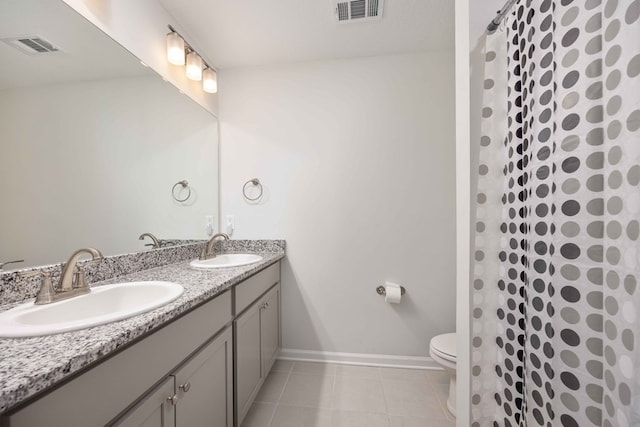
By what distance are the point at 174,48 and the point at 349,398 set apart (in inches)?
97.9

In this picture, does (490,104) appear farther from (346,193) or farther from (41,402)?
(41,402)

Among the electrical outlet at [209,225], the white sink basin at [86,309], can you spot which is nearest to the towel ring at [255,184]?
the electrical outlet at [209,225]

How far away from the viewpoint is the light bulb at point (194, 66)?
1.69 metres

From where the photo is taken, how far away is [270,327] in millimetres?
1716

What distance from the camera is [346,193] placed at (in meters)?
1.94

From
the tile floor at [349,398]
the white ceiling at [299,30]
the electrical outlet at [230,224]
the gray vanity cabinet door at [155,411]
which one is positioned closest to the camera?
the gray vanity cabinet door at [155,411]

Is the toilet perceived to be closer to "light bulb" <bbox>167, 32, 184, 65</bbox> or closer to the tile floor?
the tile floor

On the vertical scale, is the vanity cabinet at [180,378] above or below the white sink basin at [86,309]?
below

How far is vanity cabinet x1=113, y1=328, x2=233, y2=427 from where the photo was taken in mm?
692

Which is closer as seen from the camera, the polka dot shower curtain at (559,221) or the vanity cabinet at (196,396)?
the polka dot shower curtain at (559,221)

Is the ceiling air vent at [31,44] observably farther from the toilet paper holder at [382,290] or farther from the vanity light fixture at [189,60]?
the toilet paper holder at [382,290]

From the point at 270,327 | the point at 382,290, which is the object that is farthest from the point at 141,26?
the point at 382,290

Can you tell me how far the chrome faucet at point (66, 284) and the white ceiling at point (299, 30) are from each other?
157 centimetres

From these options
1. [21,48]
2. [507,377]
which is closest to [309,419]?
[507,377]
